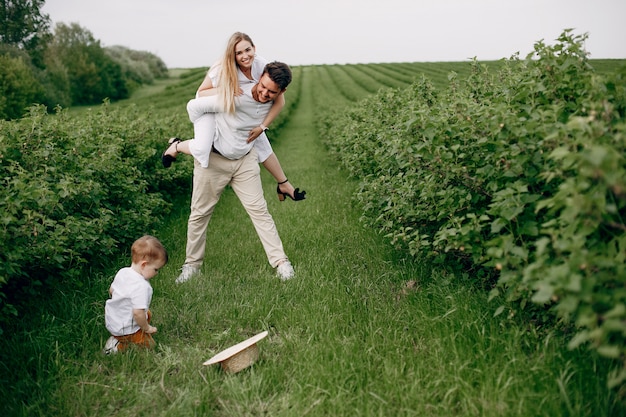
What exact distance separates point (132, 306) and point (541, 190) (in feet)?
8.91

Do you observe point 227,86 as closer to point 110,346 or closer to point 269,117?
point 269,117

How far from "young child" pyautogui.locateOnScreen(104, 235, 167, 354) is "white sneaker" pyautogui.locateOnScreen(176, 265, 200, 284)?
1.06 metres

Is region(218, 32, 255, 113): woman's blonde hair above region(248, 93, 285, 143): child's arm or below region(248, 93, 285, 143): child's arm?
above

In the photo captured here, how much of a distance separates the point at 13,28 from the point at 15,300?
61842 millimetres

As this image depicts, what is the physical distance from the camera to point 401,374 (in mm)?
2686

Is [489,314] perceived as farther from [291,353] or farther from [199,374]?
[199,374]

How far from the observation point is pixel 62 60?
182 feet

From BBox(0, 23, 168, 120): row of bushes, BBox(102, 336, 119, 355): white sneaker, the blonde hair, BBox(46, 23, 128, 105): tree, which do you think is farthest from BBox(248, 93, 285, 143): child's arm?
BBox(46, 23, 128, 105): tree

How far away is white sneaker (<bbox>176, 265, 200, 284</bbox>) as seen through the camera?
14.3ft

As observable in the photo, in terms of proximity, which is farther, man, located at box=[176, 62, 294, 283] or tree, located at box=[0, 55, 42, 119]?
tree, located at box=[0, 55, 42, 119]

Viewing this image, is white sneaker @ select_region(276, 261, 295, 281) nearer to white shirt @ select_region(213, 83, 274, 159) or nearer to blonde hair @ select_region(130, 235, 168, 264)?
white shirt @ select_region(213, 83, 274, 159)

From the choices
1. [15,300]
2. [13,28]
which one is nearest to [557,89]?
[15,300]

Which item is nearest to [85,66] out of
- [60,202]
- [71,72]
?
[71,72]

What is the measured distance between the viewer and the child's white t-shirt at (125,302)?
10.4 feet
